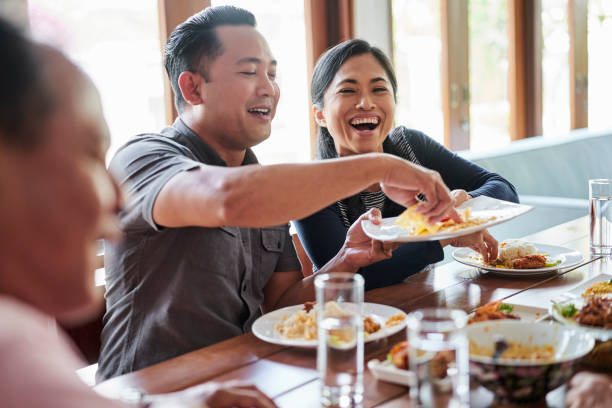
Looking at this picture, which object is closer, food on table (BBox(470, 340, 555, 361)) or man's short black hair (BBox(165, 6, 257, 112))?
food on table (BBox(470, 340, 555, 361))

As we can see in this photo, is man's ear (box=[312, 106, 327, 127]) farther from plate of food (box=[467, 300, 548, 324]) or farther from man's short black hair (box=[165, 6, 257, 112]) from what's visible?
plate of food (box=[467, 300, 548, 324])

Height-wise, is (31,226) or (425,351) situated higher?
(31,226)

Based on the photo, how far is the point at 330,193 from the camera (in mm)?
1355

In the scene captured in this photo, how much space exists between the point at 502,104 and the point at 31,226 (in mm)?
5803

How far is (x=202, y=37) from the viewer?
1.84 meters

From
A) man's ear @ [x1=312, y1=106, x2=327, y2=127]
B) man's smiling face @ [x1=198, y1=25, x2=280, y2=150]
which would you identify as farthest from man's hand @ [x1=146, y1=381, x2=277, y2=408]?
man's ear @ [x1=312, y1=106, x2=327, y2=127]

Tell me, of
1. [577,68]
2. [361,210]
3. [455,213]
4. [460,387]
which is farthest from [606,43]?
[460,387]

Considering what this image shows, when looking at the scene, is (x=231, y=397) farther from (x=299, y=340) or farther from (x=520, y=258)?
(x=520, y=258)

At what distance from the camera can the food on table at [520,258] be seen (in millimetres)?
1853

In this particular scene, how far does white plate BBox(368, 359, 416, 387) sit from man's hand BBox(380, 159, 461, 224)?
17.5 inches

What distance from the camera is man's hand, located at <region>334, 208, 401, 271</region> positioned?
1.81 metres

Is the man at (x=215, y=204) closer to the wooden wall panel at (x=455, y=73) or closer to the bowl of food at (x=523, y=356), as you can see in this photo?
the bowl of food at (x=523, y=356)

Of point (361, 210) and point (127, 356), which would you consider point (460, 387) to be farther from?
point (361, 210)

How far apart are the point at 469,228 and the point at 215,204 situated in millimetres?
619
